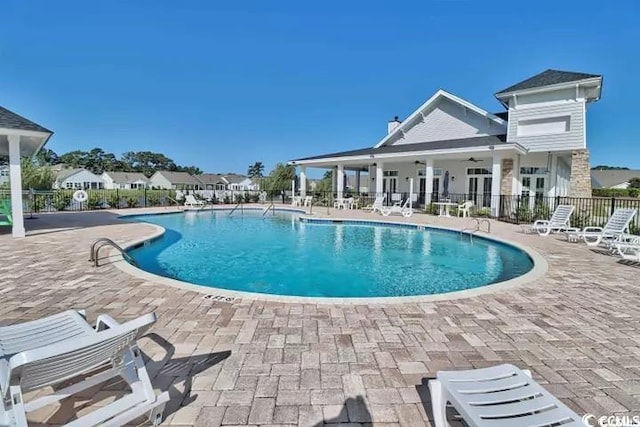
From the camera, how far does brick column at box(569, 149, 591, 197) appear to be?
53.6 ft

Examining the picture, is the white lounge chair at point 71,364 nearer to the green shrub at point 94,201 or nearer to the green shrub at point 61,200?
the green shrub at point 61,200

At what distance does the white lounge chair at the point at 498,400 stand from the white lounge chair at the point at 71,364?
1.73 metres

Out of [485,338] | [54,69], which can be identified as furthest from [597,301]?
[54,69]

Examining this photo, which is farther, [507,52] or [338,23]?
[507,52]

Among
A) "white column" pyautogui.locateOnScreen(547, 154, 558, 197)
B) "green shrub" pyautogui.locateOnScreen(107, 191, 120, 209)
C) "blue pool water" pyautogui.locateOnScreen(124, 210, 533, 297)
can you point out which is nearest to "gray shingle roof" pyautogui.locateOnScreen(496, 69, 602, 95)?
"white column" pyautogui.locateOnScreen(547, 154, 558, 197)

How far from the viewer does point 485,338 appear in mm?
3539

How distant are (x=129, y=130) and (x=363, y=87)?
138 feet

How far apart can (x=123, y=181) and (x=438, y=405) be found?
71517mm

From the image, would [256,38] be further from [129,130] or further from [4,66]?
[129,130]

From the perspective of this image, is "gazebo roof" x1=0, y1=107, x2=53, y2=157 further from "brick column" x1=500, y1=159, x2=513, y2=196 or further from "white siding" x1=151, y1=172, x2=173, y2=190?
"white siding" x1=151, y1=172, x2=173, y2=190

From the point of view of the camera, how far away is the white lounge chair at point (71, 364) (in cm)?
166

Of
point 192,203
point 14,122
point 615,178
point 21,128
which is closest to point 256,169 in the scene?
point 192,203

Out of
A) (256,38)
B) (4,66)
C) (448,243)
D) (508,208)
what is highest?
(256,38)

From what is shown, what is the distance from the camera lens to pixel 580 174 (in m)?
16.5
